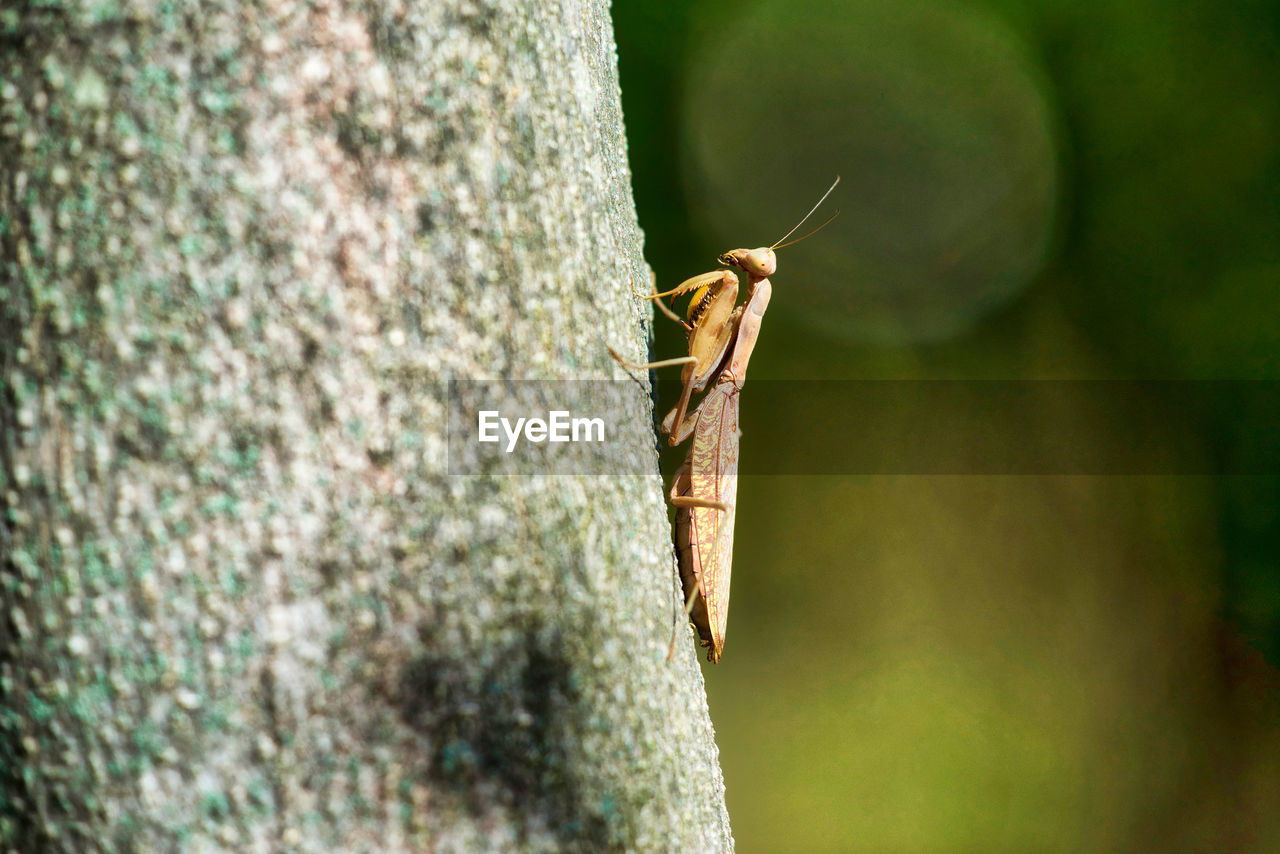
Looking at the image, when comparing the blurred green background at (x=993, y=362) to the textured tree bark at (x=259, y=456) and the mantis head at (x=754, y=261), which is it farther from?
the textured tree bark at (x=259, y=456)

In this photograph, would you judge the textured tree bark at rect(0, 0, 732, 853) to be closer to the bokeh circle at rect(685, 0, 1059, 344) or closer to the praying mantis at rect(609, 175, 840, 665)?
the praying mantis at rect(609, 175, 840, 665)

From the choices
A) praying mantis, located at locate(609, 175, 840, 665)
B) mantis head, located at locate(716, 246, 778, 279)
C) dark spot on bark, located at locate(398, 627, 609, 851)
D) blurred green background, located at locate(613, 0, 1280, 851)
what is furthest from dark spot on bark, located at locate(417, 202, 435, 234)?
blurred green background, located at locate(613, 0, 1280, 851)

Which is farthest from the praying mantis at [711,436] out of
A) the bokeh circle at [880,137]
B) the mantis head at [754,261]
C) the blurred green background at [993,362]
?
the bokeh circle at [880,137]

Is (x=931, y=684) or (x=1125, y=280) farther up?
(x=1125, y=280)

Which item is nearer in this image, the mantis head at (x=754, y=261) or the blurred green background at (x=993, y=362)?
the mantis head at (x=754, y=261)

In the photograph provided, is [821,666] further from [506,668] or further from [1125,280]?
[506,668]

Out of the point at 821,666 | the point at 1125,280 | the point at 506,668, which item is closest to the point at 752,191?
the point at 1125,280

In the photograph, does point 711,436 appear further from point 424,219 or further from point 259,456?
point 259,456
